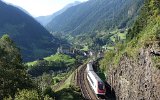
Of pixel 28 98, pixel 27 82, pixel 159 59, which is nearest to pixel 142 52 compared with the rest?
pixel 159 59

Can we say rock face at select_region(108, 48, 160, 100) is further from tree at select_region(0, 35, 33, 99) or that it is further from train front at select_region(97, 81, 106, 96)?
tree at select_region(0, 35, 33, 99)

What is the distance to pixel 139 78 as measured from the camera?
5891cm

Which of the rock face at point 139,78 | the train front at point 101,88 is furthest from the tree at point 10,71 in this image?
the train front at point 101,88

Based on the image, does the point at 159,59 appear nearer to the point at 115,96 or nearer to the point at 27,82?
the point at 27,82

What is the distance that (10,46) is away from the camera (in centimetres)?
5869

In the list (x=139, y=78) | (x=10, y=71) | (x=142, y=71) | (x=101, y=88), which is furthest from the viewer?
(x=101, y=88)

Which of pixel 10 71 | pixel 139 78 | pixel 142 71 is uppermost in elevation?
pixel 10 71

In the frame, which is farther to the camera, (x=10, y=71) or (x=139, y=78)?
(x=139, y=78)

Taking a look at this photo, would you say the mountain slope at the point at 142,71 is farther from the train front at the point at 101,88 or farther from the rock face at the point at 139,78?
the train front at the point at 101,88

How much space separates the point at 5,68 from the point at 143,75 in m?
21.5

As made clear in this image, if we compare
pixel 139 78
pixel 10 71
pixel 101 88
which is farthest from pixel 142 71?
pixel 10 71

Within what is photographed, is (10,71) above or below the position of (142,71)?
above

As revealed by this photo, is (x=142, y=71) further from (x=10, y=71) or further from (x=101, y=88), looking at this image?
(x=10, y=71)

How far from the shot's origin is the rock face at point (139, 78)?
51406mm
